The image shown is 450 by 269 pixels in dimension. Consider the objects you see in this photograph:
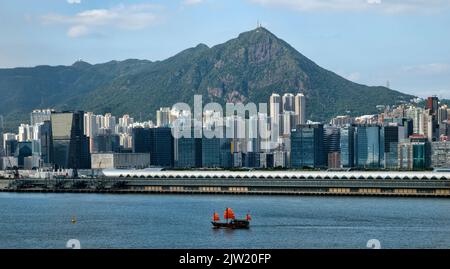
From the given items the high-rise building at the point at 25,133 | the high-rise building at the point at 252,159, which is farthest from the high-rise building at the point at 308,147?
the high-rise building at the point at 25,133

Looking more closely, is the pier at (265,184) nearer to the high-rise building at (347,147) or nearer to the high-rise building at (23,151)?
the high-rise building at (347,147)

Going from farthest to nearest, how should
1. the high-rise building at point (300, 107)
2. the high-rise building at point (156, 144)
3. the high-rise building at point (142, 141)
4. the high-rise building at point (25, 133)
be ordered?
the high-rise building at point (300, 107)
the high-rise building at point (25, 133)
the high-rise building at point (142, 141)
the high-rise building at point (156, 144)

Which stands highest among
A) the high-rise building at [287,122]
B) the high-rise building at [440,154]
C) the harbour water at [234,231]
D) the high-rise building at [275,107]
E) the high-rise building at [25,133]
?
the high-rise building at [275,107]

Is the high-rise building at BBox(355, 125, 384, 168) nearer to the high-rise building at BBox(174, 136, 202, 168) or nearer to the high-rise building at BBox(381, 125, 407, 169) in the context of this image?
the high-rise building at BBox(381, 125, 407, 169)

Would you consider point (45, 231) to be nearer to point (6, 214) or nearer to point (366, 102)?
point (6, 214)

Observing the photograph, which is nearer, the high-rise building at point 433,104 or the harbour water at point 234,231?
the harbour water at point 234,231

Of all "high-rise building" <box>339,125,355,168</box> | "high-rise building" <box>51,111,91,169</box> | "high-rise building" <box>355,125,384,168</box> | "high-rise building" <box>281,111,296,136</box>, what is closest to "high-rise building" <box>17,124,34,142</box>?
"high-rise building" <box>51,111,91,169</box>
